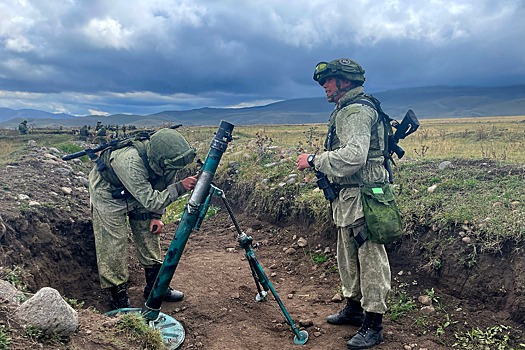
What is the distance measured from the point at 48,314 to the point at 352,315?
3.18 meters

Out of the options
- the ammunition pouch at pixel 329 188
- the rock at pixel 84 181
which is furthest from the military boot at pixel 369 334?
the rock at pixel 84 181

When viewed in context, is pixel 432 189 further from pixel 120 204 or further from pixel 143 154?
pixel 120 204

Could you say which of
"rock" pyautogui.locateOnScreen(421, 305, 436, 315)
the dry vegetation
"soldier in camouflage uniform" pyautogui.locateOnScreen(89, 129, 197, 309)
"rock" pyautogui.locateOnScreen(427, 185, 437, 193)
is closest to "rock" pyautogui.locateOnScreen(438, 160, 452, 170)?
the dry vegetation

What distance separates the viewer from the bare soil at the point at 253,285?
4516mm

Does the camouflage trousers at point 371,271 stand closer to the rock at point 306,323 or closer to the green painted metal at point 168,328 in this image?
the rock at point 306,323

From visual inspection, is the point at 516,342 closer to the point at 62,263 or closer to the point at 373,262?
the point at 373,262

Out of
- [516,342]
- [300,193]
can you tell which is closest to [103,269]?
[300,193]

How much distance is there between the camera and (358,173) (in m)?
4.45

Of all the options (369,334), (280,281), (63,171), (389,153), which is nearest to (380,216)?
(389,153)

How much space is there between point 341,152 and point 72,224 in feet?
14.5

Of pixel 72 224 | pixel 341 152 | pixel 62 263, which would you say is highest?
pixel 341 152

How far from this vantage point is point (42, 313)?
308cm

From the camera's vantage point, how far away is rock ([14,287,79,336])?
10.0ft

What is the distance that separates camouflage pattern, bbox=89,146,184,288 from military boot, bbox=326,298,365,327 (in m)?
2.32
